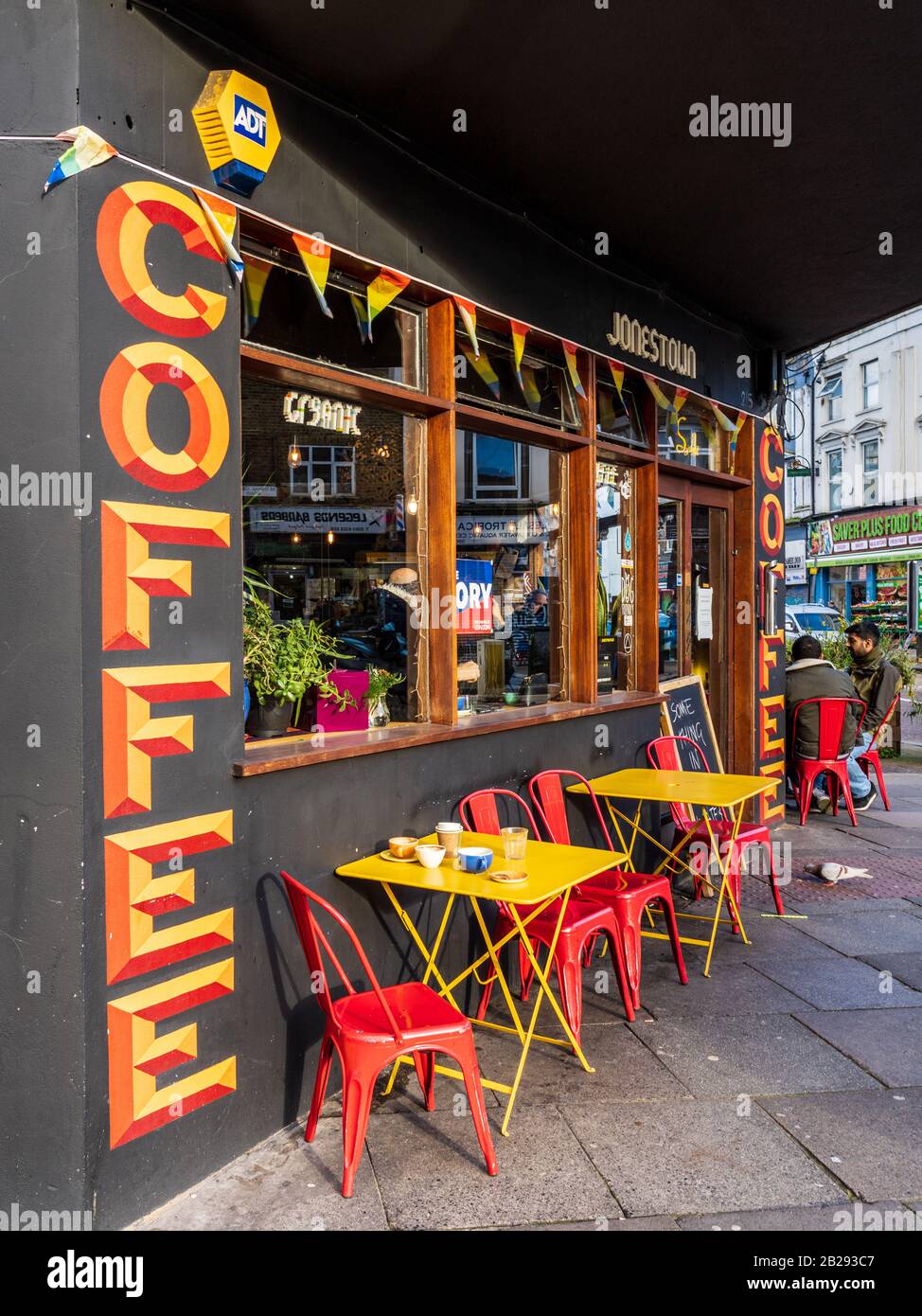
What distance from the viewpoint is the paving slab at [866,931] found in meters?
5.04

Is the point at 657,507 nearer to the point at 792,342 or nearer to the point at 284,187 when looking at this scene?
the point at 792,342

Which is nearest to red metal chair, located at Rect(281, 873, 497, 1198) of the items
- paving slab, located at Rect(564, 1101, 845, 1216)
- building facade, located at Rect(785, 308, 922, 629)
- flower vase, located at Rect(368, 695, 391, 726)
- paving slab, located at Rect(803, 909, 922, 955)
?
paving slab, located at Rect(564, 1101, 845, 1216)

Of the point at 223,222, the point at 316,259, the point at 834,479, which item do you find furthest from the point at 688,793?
the point at 834,479

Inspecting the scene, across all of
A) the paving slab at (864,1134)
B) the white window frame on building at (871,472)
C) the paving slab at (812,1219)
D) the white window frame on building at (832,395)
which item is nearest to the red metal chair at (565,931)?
the paving slab at (864,1134)

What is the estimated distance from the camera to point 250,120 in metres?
3.16

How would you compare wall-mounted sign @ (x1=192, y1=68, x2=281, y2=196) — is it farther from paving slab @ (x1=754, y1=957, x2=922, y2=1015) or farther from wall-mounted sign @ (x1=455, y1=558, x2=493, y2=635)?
paving slab @ (x1=754, y1=957, x2=922, y2=1015)

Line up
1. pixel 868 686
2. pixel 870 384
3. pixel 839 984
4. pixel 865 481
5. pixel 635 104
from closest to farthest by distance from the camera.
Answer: pixel 635 104, pixel 839 984, pixel 868 686, pixel 870 384, pixel 865 481

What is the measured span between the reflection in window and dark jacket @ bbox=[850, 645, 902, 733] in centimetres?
349

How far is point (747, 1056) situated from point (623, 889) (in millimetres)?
814

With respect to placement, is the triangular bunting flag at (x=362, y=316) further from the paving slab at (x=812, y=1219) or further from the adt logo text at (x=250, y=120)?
the paving slab at (x=812, y=1219)

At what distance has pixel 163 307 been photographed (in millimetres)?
2953

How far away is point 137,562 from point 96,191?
1063 millimetres

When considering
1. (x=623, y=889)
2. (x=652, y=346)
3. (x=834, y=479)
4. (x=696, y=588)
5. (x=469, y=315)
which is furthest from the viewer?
(x=834, y=479)

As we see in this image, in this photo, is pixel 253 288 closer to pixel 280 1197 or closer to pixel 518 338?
pixel 518 338
